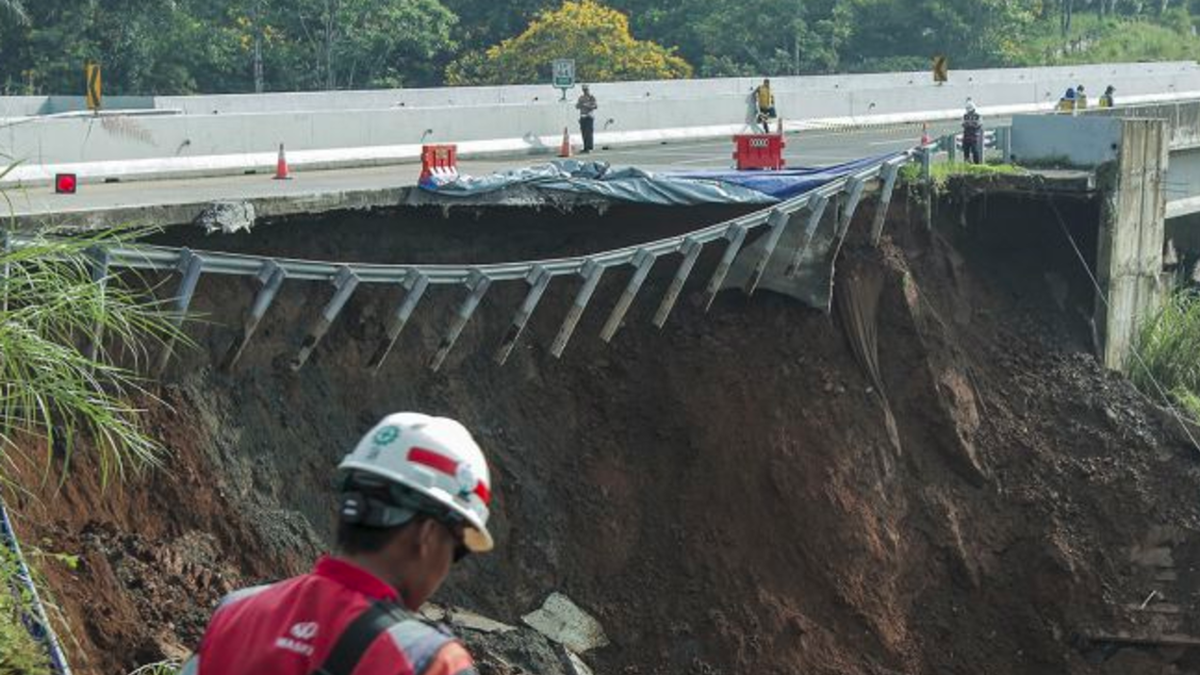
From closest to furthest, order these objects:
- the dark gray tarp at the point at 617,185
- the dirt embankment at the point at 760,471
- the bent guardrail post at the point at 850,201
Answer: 1. the dirt embankment at the point at 760,471
2. the dark gray tarp at the point at 617,185
3. the bent guardrail post at the point at 850,201

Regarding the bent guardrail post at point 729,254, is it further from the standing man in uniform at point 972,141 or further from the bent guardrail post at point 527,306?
the standing man in uniform at point 972,141

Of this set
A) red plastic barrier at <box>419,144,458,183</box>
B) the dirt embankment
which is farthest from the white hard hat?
red plastic barrier at <box>419,144,458,183</box>

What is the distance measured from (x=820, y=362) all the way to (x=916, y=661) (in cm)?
329

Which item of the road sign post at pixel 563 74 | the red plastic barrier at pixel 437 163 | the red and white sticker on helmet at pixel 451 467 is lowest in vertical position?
the red plastic barrier at pixel 437 163

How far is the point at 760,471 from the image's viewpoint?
19.2 metres

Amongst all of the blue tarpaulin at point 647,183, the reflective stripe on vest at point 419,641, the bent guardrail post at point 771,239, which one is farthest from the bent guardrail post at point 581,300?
the reflective stripe on vest at point 419,641

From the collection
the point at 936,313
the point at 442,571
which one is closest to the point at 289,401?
the point at 936,313

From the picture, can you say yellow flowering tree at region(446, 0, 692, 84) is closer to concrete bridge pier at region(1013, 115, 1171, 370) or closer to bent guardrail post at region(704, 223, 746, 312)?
concrete bridge pier at region(1013, 115, 1171, 370)

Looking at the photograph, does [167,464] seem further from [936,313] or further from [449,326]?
[936,313]

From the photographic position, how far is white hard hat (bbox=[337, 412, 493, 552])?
383cm

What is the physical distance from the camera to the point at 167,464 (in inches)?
570

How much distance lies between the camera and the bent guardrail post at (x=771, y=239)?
19.7m

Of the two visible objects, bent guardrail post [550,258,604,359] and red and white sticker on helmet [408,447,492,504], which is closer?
red and white sticker on helmet [408,447,492,504]

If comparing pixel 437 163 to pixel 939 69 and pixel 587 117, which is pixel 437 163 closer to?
pixel 587 117
